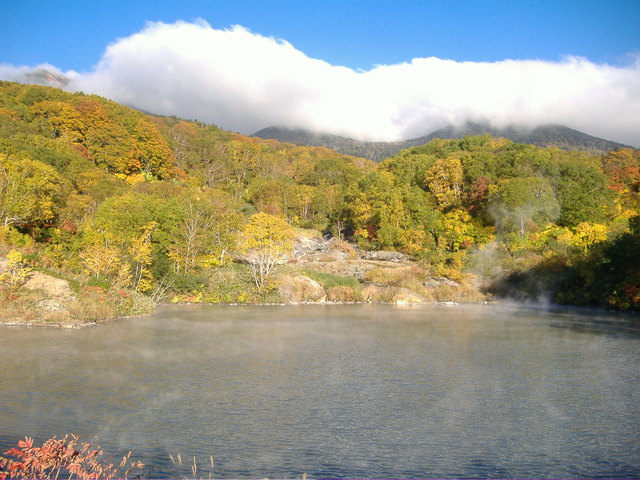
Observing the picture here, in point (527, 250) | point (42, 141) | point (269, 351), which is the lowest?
point (269, 351)

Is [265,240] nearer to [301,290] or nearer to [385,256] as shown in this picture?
[301,290]

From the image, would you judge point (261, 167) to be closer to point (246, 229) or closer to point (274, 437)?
point (246, 229)

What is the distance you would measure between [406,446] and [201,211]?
113 ft

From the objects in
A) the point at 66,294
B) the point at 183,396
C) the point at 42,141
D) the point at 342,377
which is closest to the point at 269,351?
the point at 342,377

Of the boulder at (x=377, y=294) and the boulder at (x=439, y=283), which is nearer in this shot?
the boulder at (x=377, y=294)

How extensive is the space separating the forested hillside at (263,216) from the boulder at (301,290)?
99 centimetres

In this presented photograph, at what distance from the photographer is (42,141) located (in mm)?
56281

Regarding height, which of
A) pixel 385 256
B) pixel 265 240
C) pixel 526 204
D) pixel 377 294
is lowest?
pixel 377 294

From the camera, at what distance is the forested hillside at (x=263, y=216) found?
35531 millimetres

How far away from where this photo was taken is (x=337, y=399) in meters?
13.6

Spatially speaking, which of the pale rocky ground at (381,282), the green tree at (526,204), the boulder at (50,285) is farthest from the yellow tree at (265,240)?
the green tree at (526,204)

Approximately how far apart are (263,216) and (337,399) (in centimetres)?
2781

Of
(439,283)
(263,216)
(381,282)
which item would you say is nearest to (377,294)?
(381,282)

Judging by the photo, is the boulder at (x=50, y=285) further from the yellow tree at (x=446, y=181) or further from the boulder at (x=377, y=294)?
the yellow tree at (x=446, y=181)
